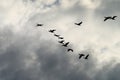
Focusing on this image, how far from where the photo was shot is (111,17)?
19500 cm
